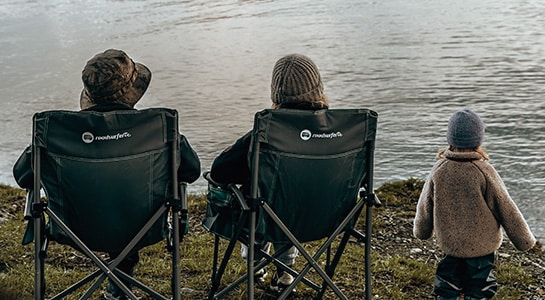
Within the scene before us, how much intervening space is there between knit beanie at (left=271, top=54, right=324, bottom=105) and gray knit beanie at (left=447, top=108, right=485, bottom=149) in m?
0.68

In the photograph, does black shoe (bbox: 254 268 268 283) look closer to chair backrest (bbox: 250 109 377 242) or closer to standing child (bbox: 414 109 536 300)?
chair backrest (bbox: 250 109 377 242)

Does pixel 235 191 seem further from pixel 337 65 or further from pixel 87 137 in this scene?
pixel 337 65

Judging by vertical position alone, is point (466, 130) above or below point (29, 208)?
above

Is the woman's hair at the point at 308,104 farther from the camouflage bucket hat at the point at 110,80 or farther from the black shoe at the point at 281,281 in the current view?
the black shoe at the point at 281,281

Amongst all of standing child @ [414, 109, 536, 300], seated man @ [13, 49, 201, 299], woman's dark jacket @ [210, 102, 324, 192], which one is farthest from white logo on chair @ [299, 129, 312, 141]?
standing child @ [414, 109, 536, 300]

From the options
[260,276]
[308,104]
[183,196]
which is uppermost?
[308,104]

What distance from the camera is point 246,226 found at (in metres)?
3.88

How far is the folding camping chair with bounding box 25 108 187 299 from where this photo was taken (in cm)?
355

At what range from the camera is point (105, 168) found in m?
3.59

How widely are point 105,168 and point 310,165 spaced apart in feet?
3.09

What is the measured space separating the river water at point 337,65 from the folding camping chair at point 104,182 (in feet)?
11.8

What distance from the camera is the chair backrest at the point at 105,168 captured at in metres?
3.54

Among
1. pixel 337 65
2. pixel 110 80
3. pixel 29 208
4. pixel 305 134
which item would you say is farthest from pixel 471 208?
pixel 337 65

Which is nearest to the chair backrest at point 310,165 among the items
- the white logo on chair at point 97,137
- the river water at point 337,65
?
the white logo on chair at point 97,137
